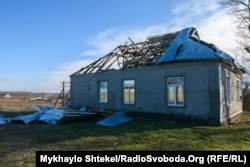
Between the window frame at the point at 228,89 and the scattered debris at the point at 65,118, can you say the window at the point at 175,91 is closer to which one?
the scattered debris at the point at 65,118

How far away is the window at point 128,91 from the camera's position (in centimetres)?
2080

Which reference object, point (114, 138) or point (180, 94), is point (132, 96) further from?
point (114, 138)

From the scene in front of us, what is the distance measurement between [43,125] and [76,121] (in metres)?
2.01

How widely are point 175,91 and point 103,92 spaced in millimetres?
6528

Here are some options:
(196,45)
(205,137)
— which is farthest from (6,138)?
(196,45)

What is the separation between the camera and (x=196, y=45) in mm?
18594

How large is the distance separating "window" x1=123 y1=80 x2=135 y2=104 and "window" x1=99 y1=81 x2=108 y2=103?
76.5 inches

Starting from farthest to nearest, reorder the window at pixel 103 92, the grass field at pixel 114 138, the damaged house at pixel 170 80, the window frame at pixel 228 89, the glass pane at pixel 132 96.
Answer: the window at pixel 103 92 < the glass pane at pixel 132 96 < the window frame at pixel 228 89 < the damaged house at pixel 170 80 < the grass field at pixel 114 138

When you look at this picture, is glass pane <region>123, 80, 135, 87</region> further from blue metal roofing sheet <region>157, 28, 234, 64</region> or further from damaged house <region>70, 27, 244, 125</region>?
blue metal roofing sheet <region>157, 28, 234, 64</region>

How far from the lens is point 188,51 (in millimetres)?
18297

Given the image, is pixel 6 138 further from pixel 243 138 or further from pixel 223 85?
pixel 223 85

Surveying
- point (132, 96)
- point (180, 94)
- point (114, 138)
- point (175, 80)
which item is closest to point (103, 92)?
point (132, 96)

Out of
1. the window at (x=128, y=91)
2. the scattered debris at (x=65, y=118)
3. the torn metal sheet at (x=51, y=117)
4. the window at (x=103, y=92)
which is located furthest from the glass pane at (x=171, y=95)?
the torn metal sheet at (x=51, y=117)

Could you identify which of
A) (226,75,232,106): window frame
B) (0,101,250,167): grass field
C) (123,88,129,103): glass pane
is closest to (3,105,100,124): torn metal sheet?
(0,101,250,167): grass field
